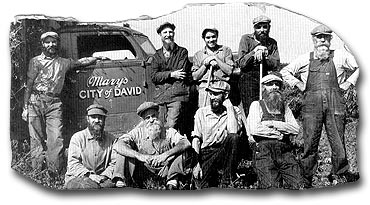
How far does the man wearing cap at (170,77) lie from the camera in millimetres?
5949

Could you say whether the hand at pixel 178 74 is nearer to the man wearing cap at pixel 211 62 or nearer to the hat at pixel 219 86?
the man wearing cap at pixel 211 62

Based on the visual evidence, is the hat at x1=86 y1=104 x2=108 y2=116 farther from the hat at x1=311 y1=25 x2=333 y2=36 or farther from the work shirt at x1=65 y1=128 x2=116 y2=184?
the hat at x1=311 y1=25 x2=333 y2=36

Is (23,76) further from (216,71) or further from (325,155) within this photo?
(325,155)

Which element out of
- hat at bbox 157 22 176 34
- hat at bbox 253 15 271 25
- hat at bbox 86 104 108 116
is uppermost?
hat at bbox 253 15 271 25

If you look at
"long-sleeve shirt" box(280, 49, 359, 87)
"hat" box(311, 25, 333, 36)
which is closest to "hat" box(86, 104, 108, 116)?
"long-sleeve shirt" box(280, 49, 359, 87)

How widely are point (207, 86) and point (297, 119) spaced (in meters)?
0.59

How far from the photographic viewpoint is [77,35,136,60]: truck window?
5984 mm

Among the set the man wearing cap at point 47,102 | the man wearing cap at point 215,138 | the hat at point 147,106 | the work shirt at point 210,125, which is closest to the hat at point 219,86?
the man wearing cap at point 215,138

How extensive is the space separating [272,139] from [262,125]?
0.11 m

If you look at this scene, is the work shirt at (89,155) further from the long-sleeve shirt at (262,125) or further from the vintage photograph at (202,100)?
the long-sleeve shirt at (262,125)

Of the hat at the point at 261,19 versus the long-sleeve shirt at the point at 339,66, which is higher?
the hat at the point at 261,19

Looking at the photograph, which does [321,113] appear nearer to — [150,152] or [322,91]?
[322,91]

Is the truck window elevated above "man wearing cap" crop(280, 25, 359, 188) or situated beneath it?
elevated above

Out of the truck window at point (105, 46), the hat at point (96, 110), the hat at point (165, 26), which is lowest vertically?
the hat at point (96, 110)
